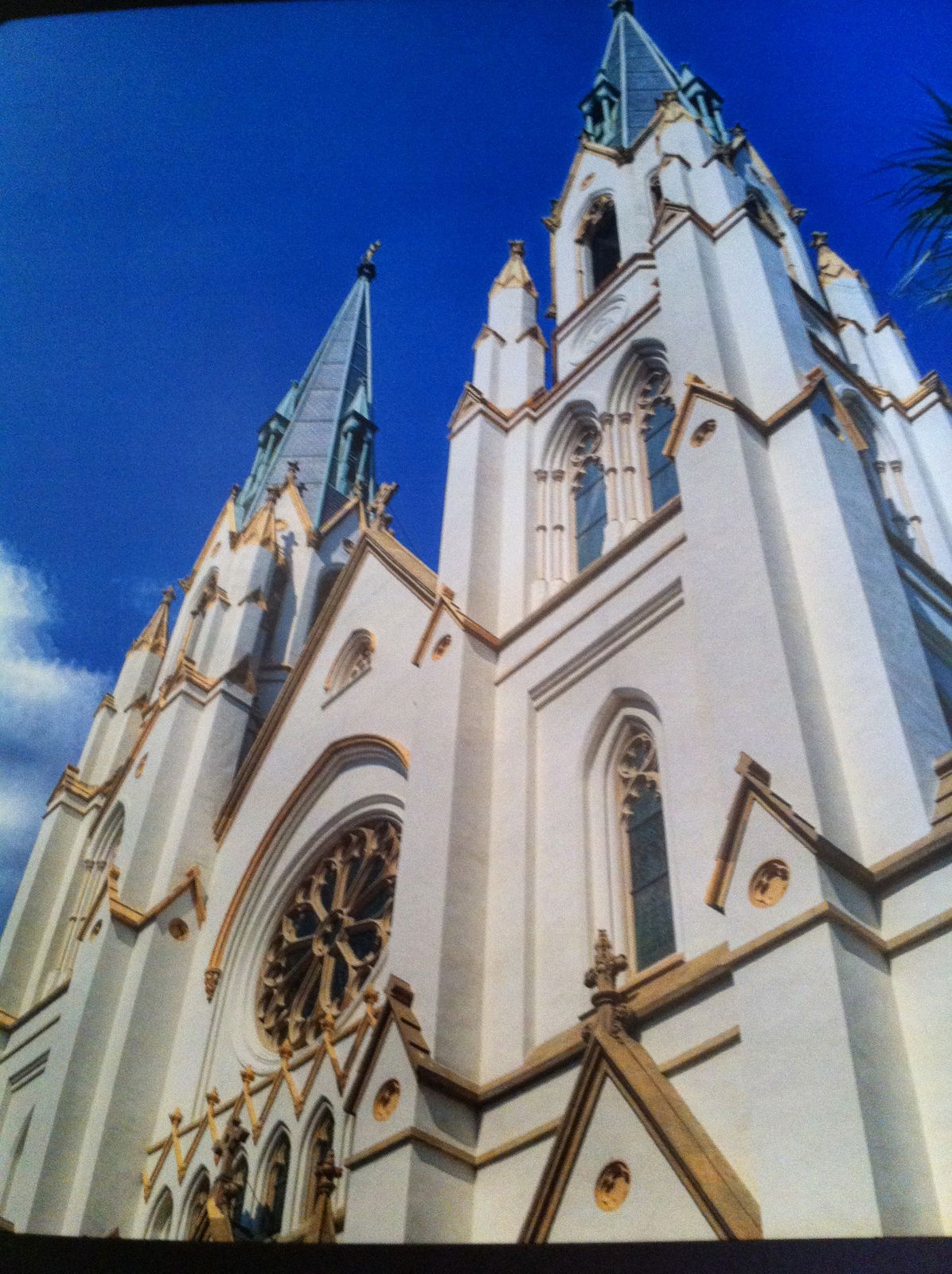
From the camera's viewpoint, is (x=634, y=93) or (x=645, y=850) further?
(x=634, y=93)

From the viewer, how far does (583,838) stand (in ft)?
30.4

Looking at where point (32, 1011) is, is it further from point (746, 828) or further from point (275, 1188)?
point (746, 828)

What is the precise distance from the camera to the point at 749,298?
37.3 ft

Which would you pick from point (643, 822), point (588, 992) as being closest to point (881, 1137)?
point (588, 992)

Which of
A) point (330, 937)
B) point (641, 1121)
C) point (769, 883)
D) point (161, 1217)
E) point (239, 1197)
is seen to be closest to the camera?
point (769, 883)

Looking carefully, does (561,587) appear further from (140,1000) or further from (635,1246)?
(635,1246)

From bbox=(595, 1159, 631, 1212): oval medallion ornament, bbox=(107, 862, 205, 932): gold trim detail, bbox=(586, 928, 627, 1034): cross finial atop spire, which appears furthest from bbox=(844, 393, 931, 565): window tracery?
bbox=(107, 862, 205, 932): gold trim detail

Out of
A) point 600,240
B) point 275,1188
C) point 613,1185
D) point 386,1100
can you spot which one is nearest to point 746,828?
point 613,1185

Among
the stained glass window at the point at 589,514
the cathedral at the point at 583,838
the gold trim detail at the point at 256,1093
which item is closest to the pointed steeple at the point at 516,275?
the cathedral at the point at 583,838

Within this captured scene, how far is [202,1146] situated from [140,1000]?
241 cm

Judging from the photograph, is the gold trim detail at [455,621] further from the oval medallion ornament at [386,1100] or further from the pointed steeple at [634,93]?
the pointed steeple at [634,93]

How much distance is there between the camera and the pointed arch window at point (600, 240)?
57.3 ft

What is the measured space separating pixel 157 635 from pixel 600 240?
11.5 meters

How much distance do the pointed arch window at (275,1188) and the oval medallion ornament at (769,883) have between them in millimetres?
5463
